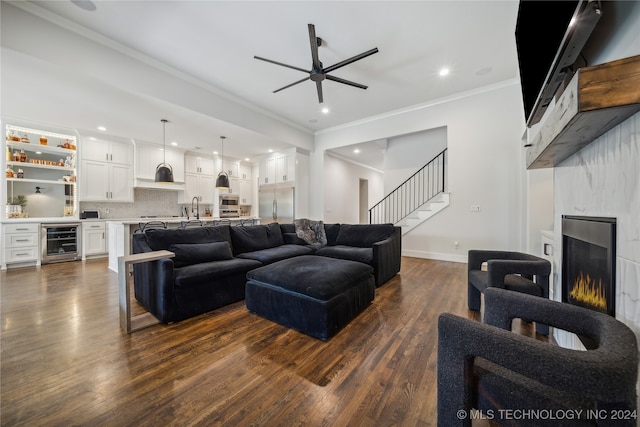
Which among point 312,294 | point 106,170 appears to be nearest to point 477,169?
point 312,294

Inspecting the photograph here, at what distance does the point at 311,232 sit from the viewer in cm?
446

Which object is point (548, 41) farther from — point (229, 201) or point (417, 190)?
point (229, 201)

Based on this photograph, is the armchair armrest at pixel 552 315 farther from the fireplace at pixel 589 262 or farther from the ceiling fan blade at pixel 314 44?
the ceiling fan blade at pixel 314 44

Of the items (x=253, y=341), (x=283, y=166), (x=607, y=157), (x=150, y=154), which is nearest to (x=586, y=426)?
→ (x=607, y=157)

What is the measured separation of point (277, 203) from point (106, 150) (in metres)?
4.25

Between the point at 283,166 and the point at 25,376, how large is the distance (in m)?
5.68

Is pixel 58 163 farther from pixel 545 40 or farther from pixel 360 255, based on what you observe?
pixel 545 40

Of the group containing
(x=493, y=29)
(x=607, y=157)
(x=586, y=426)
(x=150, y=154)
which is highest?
(x=493, y=29)

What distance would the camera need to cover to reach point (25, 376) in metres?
1.51

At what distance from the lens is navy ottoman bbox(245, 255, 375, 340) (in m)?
1.95

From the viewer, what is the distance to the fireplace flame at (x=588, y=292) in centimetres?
122

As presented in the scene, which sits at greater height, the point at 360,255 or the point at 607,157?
the point at 607,157

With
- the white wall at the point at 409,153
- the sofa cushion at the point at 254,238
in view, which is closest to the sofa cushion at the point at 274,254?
the sofa cushion at the point at 254,238

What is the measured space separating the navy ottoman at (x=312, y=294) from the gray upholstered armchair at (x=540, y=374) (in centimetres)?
110
